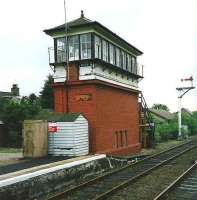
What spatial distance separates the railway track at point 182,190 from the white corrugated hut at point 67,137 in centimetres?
589

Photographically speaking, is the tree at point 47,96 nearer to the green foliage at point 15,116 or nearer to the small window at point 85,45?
the green foliage at point 15,116

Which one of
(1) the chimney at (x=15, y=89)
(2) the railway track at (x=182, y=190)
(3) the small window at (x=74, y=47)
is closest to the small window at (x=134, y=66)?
(3) the small window at (x=74, y=47)

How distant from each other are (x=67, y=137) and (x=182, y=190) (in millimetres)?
7879

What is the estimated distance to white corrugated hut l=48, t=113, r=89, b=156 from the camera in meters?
20.0

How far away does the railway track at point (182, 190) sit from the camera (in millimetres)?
12344

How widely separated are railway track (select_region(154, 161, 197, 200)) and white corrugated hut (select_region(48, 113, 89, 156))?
5888 millimetres

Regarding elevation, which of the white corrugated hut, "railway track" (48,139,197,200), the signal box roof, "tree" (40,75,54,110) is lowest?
"railway track" (48,139,197,200)

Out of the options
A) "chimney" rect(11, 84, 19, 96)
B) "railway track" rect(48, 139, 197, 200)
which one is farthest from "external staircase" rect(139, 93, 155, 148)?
"chimney" rect(11, 84, 19, 96)

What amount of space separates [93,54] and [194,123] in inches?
1762

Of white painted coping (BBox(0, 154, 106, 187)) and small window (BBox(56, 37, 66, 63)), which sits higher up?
small window (BBox(56, 37, 66, 63))

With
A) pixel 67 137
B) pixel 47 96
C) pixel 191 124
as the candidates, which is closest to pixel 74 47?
pixel 67 137

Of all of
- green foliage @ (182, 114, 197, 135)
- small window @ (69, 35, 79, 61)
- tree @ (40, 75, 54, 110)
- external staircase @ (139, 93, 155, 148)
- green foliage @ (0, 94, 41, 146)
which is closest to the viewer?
small window @ (69, 35, 79, 61)

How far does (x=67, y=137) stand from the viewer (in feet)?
65.8

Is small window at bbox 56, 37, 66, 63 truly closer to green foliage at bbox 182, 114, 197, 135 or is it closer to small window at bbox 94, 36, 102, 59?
small window at bbox 94, 36, 102, 59
